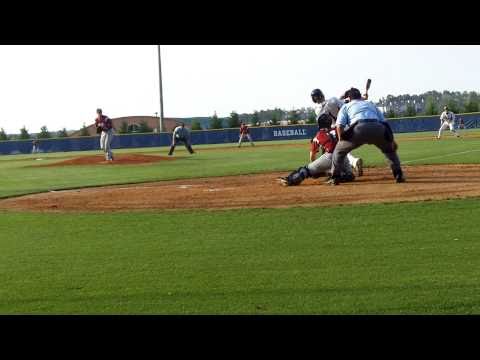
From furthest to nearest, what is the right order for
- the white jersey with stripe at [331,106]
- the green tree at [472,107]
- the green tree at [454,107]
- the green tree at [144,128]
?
the green tree at [454,107] → the green tree at [472,107] → the green tree at [144,128] → the white jersey with stripe at [331,106]

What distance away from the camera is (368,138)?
11938 millimetres

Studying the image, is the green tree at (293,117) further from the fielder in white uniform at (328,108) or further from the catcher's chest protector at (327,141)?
the catcher's chest protector at (327,141)

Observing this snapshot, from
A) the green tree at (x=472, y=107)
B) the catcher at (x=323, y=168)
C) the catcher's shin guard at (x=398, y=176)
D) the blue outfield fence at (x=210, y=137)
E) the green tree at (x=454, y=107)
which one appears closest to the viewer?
the catcher's shin guard at (x=398, y=176)

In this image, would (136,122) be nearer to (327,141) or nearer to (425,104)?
(425,104)

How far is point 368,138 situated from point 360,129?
0.73ft

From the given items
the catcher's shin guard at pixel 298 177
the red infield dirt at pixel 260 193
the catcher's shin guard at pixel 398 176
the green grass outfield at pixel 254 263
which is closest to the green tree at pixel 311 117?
the red infield dirt at pixel 260 193

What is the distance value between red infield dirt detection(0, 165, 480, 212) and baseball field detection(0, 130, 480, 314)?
5cm

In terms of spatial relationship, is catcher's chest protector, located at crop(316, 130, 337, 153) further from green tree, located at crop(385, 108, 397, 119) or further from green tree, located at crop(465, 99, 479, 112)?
green tree, located at crop(465, 99, 479, 112)

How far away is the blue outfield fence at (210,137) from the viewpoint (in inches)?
2195

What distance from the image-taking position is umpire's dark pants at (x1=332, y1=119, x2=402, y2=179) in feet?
39.0

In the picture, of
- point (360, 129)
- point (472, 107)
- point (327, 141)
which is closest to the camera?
point (360, 129)

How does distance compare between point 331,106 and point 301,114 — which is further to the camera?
point 301,114

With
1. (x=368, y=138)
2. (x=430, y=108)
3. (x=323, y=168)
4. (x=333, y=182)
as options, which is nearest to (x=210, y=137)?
(x=430, y=108)
